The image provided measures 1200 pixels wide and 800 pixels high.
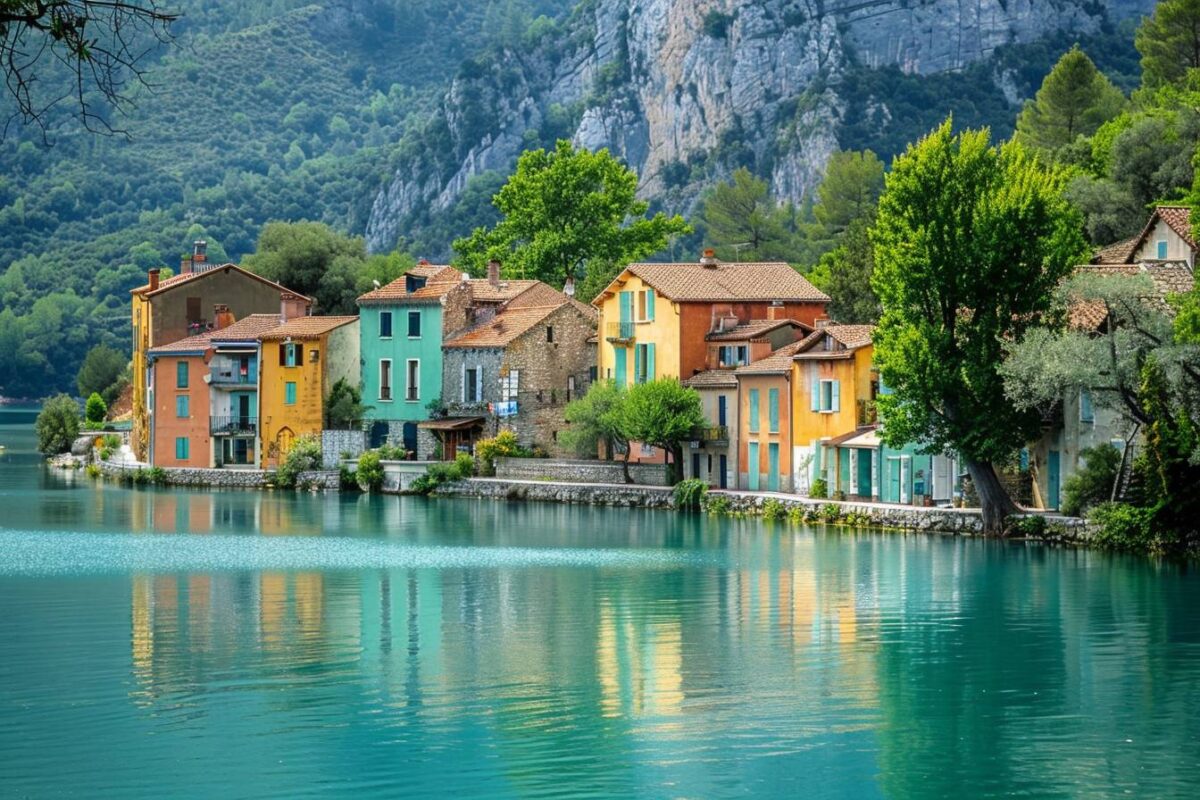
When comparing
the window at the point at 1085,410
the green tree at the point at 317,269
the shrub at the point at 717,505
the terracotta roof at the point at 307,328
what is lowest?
the shrub at the point at 717,505

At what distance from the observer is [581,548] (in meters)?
55.6

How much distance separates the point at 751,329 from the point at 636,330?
17.9ft

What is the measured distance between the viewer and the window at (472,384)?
82.8 m

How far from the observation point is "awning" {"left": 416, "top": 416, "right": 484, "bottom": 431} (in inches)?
3233

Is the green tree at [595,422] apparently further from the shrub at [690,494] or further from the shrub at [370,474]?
the shrub at [370,474]

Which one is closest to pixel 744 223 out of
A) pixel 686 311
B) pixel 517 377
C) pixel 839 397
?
pixel 517 377

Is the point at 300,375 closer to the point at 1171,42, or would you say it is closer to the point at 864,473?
the point at 864,473

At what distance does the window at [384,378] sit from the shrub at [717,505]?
2164cm

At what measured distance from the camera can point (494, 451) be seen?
80312 mm

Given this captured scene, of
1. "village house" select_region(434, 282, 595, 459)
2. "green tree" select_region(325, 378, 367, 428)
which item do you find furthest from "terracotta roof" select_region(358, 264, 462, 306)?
"green tree" select_region(325, 378, 367, 428)

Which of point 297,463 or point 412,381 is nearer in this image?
point 297,463

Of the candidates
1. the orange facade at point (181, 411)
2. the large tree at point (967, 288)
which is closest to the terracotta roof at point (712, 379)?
the large tree at point (967, 288)

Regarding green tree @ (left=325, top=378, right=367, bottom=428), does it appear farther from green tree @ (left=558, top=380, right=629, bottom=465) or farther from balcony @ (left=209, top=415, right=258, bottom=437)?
green tree @ (left=558, top=380, right=629, bottom=465)

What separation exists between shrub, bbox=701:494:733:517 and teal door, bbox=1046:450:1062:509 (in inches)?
470
